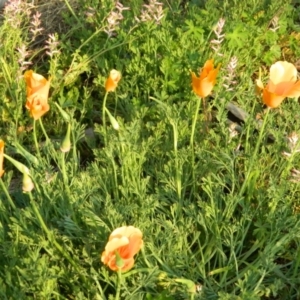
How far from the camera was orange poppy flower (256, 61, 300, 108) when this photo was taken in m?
2.18

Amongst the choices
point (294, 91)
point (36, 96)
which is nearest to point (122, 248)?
point (36, 96)

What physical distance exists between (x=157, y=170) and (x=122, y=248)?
32.9 inches

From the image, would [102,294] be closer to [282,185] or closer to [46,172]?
[46,172]

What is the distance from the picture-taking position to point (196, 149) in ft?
8.46

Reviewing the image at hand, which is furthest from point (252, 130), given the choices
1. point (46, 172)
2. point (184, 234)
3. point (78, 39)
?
point (78, 39)

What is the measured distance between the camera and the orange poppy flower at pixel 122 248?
73.2 inches

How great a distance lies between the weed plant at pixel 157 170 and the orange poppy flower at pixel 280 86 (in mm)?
181

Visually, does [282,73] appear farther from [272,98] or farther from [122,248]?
[122,248]

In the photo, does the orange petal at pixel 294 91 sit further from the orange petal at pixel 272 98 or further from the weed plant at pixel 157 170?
the weed plant at pixel 157 170

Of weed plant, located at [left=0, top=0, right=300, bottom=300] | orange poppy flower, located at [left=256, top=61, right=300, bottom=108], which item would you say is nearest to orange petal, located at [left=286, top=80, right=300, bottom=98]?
orange poppy flower, located at [left=256, top=61, right=300, bottom=108]

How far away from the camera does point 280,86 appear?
7.48ft

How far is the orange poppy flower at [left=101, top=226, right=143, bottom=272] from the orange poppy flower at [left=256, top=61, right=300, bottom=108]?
26.3 inches

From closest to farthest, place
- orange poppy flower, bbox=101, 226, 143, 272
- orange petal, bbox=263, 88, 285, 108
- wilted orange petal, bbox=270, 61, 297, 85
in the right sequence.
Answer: orange poppy flower, bbox=101, 226, 143, 272 → orange petal, bbox=263, 88, 285, 108 → wilted orange petal, bbox=270, 61, 297, 85

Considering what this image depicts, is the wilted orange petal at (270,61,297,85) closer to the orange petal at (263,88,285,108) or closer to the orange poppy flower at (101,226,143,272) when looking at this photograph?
the orange petal at (263,88,285,108)
